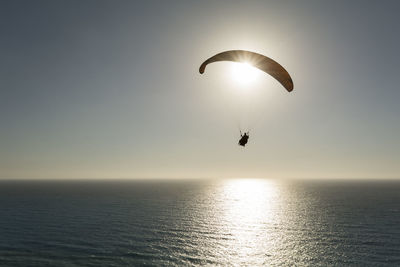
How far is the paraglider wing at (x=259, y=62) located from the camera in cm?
2828

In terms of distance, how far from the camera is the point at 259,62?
29.0 meters

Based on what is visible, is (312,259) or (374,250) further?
(374,250)

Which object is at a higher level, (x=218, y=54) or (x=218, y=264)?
(x=218, y=54)

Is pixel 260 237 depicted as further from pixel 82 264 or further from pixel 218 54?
pixel 218 54

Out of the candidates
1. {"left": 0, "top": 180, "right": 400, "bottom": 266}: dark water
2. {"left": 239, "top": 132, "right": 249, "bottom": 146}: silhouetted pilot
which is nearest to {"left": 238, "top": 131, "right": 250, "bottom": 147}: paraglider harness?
{"left": 239, "top": 132, "right": 249, "bottom": 146}: silhouetted pilot

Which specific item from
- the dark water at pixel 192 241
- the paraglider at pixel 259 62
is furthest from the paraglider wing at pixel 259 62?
the dark water at pixel 192 241

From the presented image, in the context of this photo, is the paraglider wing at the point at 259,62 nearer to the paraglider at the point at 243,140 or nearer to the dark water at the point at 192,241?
the paraglider at the point at 243,140

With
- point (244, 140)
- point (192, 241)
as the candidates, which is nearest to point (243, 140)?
point (244, 140)

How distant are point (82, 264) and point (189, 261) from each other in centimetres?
1803

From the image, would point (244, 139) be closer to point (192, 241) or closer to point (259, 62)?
point (259, 62)

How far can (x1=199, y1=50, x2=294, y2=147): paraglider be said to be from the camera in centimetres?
2828

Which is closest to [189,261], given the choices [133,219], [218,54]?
[218,54]

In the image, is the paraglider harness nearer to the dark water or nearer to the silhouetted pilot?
the silhouetted pilot

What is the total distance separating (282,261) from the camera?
48.7m
